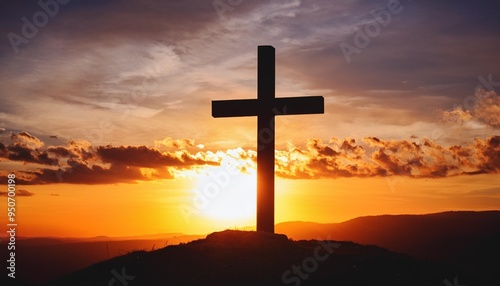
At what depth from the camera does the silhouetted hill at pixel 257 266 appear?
12.4 m

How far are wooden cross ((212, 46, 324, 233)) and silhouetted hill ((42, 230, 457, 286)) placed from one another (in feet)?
5.02

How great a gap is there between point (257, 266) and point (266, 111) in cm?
533

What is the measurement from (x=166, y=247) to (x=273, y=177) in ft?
12.3

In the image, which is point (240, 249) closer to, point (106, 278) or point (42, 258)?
point (106, 278)

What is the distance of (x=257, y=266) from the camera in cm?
1289

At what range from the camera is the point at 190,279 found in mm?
12516
